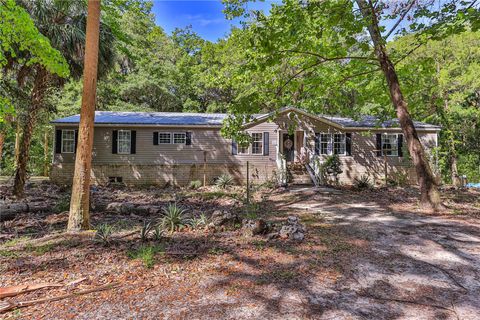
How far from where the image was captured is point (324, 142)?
14828 mm

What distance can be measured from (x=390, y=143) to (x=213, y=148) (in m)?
9.93

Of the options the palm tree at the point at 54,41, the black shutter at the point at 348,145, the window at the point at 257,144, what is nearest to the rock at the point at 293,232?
the palm tree at the point at 54,41

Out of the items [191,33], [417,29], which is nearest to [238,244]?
[417,29]

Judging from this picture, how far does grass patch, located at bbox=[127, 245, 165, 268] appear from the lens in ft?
13.0

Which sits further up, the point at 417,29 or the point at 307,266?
the point at 417,29

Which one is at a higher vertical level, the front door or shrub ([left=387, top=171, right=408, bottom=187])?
the front door

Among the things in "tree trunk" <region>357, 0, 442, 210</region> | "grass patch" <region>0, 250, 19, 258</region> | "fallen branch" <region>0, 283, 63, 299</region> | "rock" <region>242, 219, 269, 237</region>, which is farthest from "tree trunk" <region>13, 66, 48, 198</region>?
"tree trunk" <region>357, 0, 442, 210</region>

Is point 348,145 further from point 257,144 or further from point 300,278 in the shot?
point 300,278

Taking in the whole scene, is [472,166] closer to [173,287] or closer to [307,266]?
[307,266]

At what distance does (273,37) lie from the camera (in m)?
6.41

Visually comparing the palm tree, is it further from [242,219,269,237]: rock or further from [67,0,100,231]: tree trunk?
[242,219,269,237]: rock

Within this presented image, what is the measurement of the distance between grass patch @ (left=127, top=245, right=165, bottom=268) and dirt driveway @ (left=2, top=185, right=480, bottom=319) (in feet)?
0.37

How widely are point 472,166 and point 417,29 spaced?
647 inches

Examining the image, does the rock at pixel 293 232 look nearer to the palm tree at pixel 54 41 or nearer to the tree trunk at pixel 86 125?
the tree trunk at pixel 86 125
